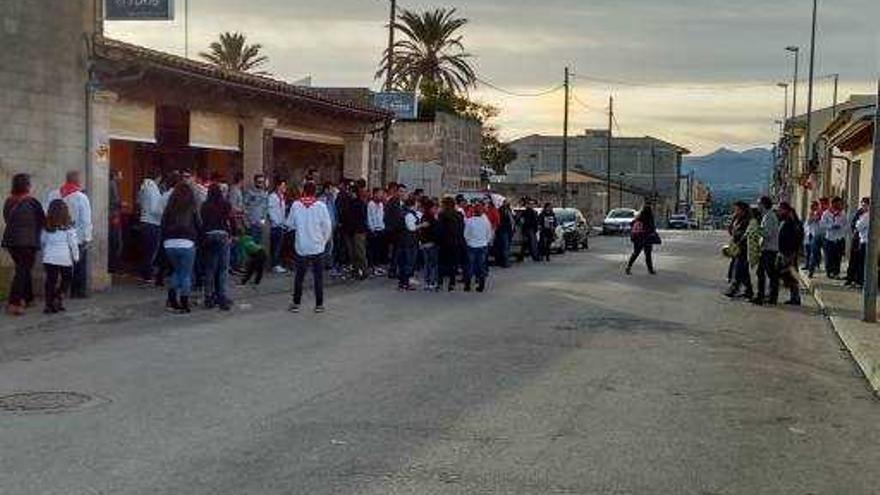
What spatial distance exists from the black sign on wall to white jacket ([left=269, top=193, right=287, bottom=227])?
483cm

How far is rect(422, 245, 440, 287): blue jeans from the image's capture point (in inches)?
805

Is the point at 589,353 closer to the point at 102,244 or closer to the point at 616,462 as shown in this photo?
the point at 616,462

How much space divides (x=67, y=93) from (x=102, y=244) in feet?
7.66

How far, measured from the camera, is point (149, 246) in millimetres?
17922

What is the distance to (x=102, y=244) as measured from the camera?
57.2 feet

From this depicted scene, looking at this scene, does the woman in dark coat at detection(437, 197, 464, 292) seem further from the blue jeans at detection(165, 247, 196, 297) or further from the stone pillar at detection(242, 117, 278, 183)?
the blue jeans at detection(165, 247, 196, 297)

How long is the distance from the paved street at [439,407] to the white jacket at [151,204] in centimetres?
299

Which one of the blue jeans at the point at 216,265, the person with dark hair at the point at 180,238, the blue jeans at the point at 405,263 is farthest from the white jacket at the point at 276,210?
the person with dark hair at the point at 180,238

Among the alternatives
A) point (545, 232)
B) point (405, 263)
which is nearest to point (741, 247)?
point (405, 263)

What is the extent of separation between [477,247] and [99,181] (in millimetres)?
6742

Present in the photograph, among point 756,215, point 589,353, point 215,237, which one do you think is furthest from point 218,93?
point 589,353

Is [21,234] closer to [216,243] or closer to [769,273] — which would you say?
[216,243]

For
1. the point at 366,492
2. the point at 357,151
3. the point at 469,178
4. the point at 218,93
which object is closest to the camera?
the point at 366,492

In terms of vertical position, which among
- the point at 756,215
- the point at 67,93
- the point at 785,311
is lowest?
the point at 785,311
